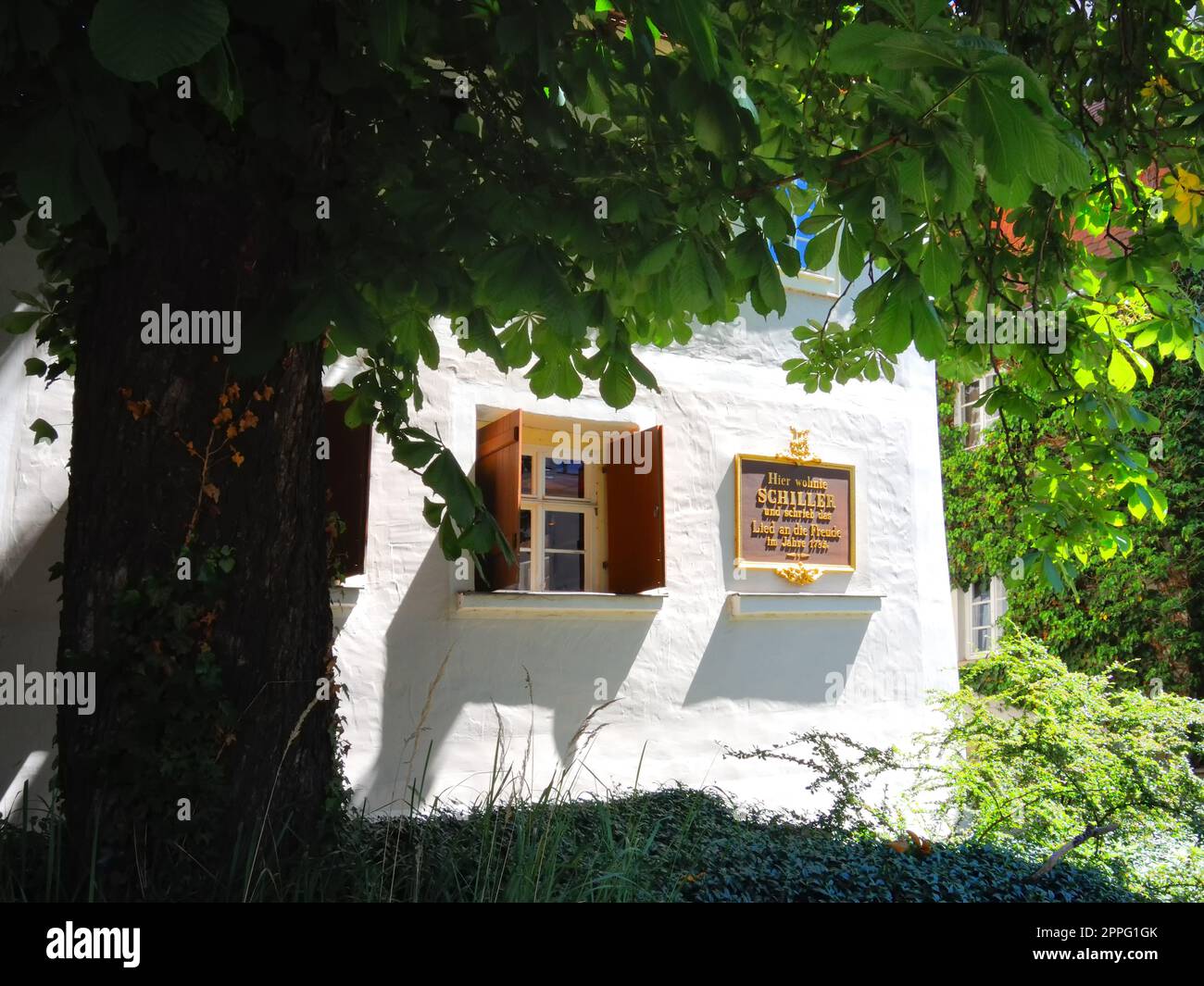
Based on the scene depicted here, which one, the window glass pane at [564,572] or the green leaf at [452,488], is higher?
the green leaf at [452,488]

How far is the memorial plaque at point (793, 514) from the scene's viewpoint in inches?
296

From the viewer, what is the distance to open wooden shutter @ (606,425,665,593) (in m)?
6.71

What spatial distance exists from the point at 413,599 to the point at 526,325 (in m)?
2.63

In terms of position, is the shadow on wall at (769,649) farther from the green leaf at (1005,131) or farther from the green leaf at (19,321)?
the green leaf at (1005,131)

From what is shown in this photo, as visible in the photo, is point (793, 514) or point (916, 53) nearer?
point (916, 53)

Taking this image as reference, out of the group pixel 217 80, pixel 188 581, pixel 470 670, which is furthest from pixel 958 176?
pixel 470 670

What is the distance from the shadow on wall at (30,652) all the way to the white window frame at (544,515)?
2687mm

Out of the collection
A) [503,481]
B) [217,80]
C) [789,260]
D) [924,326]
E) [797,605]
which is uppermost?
[217,80]

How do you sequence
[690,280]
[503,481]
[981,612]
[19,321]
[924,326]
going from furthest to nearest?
[981,612] < [503,481] < [19,321] < [690,280] < [924,326]

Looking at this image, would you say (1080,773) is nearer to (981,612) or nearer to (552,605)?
(552,605)

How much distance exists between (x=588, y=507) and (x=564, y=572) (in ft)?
1.58

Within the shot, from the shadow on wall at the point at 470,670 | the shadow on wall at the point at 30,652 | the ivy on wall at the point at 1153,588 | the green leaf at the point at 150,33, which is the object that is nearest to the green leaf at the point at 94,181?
the green leaf at the point at 150,33

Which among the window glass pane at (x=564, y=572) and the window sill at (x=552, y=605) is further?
the window glass pane at (x=564, y=572)

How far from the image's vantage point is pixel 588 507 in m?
7.11
